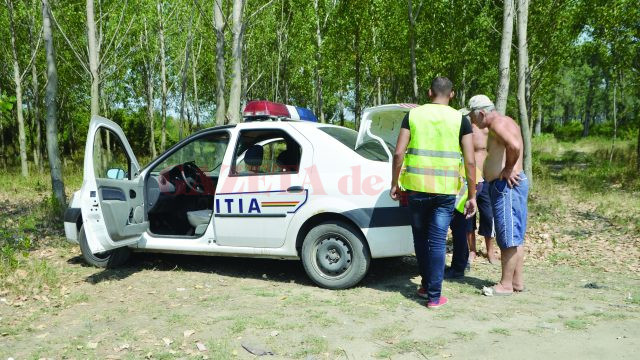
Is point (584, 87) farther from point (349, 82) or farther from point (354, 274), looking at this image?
point (354, 274)

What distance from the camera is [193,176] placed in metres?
6.85

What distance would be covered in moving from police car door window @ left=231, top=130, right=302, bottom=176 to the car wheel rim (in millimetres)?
848

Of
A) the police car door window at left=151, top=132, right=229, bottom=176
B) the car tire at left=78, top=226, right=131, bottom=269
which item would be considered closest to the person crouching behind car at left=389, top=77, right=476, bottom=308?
the police car door window at left=151, top=132, right=229, bottom=176

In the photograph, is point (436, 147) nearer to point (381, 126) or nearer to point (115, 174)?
point (381, 126)

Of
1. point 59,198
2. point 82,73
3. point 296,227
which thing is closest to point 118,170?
point 296,227

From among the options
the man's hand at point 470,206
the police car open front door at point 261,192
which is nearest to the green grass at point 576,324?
the man's hand at point 470,206

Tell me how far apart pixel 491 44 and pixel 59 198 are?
15405 mm

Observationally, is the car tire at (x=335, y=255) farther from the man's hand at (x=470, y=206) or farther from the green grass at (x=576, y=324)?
the green grass at (x=576, y=324)

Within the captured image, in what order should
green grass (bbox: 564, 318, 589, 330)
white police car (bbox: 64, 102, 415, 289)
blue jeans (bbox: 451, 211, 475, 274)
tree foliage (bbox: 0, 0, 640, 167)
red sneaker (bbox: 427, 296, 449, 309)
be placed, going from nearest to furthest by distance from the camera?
green grass (bbox: 564, 318, 589, 330)
red sneaker (bbox: 427, 296, 449, 309)
white police car (bbox: 64, 102, 415, 289)
blue jeans (bbox: 451, 211, 475, 274)
tree foliage (bbox: 0, 0, 640, 167)

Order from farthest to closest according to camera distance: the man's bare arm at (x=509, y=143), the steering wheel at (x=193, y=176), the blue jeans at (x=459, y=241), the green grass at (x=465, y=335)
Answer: the steering wheel at (x=193, y=176) → the blue jeans at (x=459, y=241) → the man's bare arm at (x=509, y=143) → the green grass at (x=465, y=335)

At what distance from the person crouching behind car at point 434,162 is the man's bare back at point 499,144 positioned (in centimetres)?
37

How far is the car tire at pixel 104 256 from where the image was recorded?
6336 millimetres

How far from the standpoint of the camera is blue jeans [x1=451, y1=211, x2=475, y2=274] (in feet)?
18.3

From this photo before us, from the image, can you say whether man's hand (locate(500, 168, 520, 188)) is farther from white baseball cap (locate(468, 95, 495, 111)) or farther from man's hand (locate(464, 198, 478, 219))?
white baseball cap (locate(468, 95, 495, 111))
